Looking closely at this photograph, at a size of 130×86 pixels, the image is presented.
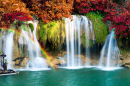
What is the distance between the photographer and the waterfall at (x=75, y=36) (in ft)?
61.8

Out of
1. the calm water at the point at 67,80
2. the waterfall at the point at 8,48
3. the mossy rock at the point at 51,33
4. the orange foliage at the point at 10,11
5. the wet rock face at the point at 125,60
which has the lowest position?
the calm water at the point at 67,80

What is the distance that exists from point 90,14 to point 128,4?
A: 12.3 ft

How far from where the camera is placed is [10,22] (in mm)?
17172

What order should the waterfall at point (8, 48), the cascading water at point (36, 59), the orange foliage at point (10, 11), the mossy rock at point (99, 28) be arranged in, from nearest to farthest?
the orange foliage at point (10, 11) < the waterfall at point (8, 48) < the cascading water at point (36, 59) < the mossy rock at point (99, 28)

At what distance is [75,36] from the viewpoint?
1897cm

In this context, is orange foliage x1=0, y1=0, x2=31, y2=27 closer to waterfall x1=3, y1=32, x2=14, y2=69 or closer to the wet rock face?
waterfall x1=3, y1=32, x2=14, y2=69

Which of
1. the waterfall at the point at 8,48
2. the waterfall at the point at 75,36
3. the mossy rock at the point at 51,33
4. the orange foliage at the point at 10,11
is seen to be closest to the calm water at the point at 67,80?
the waterfall at the point at 8,48

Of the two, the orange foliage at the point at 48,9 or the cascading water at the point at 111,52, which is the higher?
the orange foliage at the point at 48,9

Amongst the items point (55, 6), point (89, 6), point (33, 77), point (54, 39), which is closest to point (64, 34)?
point (54, 39)

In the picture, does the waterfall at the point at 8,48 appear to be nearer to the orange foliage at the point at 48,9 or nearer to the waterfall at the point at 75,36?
the orange foliage at the point at 48,9

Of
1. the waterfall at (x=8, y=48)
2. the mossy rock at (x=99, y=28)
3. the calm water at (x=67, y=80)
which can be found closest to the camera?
the calm water at (x=67, y=80)

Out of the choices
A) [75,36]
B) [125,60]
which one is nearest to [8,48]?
[75,36]

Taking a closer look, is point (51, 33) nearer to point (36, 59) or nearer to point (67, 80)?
point (36, 59)

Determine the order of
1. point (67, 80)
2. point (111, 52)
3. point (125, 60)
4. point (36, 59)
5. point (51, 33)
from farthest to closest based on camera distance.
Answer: point (111, 52), point (125, 60), point (36, 59), point (51, 33), point (67, 80)
